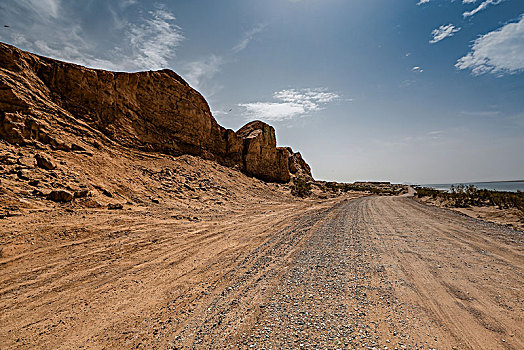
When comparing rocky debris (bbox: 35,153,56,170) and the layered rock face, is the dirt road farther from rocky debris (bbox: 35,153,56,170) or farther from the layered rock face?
the layered rock face

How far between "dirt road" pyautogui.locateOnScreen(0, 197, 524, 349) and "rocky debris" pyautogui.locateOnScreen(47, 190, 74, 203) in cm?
120

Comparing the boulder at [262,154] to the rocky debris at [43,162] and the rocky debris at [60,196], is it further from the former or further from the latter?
the rocky debris at [60,196]

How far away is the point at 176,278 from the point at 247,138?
26.6 meters

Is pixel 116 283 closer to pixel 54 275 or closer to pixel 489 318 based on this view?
pixel 54 275

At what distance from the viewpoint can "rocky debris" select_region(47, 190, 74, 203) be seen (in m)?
8.56

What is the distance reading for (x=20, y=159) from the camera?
30.6 ft

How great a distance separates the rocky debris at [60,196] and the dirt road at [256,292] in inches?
47.1

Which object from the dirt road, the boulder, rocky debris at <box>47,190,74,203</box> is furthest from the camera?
the boulder

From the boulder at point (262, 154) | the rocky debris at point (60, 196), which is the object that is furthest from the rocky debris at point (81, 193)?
the boulder at point (262, 154)

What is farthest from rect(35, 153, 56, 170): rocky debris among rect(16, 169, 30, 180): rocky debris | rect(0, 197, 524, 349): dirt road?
rect(0, 197, 524, 349): dirt road

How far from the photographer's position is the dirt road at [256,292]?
3.18m

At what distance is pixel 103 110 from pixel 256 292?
58.5 ft

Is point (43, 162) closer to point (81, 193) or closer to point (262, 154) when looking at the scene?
point (81, 193)

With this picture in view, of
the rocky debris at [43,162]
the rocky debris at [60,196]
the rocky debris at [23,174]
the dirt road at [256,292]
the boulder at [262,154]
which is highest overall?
the boulder at [262,154]
